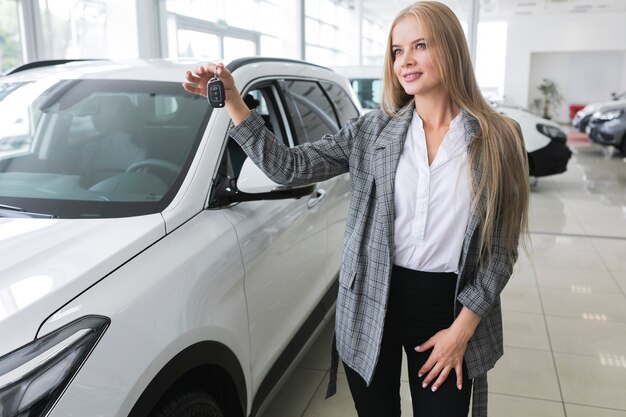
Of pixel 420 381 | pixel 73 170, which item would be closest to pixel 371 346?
pixel 420 381

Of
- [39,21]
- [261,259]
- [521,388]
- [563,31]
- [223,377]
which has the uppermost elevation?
[563,31]

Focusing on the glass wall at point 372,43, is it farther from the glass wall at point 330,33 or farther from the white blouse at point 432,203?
the white blouse at point 432,203

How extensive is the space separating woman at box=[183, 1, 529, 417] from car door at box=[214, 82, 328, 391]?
1.11 ft

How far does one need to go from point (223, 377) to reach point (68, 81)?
1.15m

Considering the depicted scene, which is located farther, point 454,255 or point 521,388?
point 521,388

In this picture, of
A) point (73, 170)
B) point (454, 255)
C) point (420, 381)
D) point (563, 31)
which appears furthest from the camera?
point (563, 31)

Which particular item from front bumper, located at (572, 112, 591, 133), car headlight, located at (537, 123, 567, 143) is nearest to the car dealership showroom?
Result: car headlight, located at (537, 123, 567, 143)

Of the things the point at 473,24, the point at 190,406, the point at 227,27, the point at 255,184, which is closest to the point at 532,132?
the point at 473,24

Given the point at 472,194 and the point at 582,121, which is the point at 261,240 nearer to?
the point at 472,194

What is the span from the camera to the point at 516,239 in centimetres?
134

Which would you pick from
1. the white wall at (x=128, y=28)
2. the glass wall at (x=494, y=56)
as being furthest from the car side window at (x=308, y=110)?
the glass wall at (x=494, y=56)

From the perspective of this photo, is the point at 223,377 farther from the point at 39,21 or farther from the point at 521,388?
the point at 39,21

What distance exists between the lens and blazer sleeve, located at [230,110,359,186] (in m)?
1.38

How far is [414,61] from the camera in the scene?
1293mm
